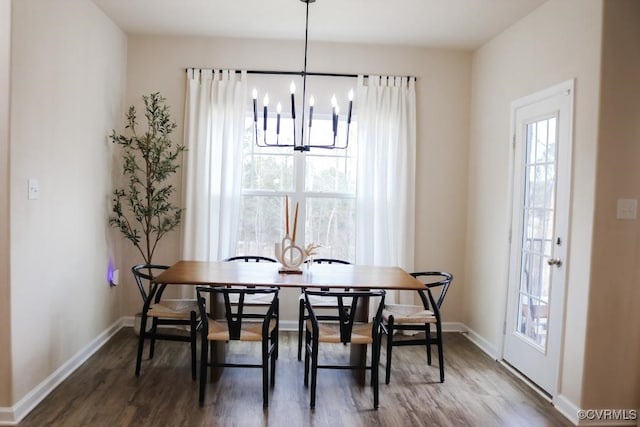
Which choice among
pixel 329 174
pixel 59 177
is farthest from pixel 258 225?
pixel 59 177

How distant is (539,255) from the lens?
360 centimetres

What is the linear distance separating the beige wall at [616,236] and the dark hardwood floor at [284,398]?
0.42 meters

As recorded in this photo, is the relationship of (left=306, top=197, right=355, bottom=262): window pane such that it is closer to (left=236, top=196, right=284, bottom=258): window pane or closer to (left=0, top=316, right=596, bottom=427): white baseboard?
(left=236, top=196, right=284, bottom=258): window pane

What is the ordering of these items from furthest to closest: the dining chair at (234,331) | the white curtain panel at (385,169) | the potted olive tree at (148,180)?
the white curtain panel at (385,169), the potted olive tree at (148,180), the dining chair at (234,331)

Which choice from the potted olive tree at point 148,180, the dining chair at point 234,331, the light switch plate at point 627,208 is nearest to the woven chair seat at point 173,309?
the dining chair at point 234,331

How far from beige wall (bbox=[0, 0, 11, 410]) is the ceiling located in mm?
1314

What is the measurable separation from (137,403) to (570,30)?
3666 mm

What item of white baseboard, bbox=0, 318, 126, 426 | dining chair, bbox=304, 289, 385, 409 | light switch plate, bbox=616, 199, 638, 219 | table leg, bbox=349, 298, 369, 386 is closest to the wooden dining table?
table leg, bbox=349, 298, 369, 386

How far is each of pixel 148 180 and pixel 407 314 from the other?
247cm

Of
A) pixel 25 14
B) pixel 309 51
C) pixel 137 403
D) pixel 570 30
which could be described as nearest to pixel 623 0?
pixel 570 30

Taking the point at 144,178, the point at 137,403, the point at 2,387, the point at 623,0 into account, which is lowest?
the point at 137,403

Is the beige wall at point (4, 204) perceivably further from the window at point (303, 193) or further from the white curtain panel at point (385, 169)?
the white curtain panel at point (385, 169)

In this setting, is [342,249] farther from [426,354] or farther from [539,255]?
[539,255]

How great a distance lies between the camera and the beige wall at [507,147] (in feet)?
9.86
